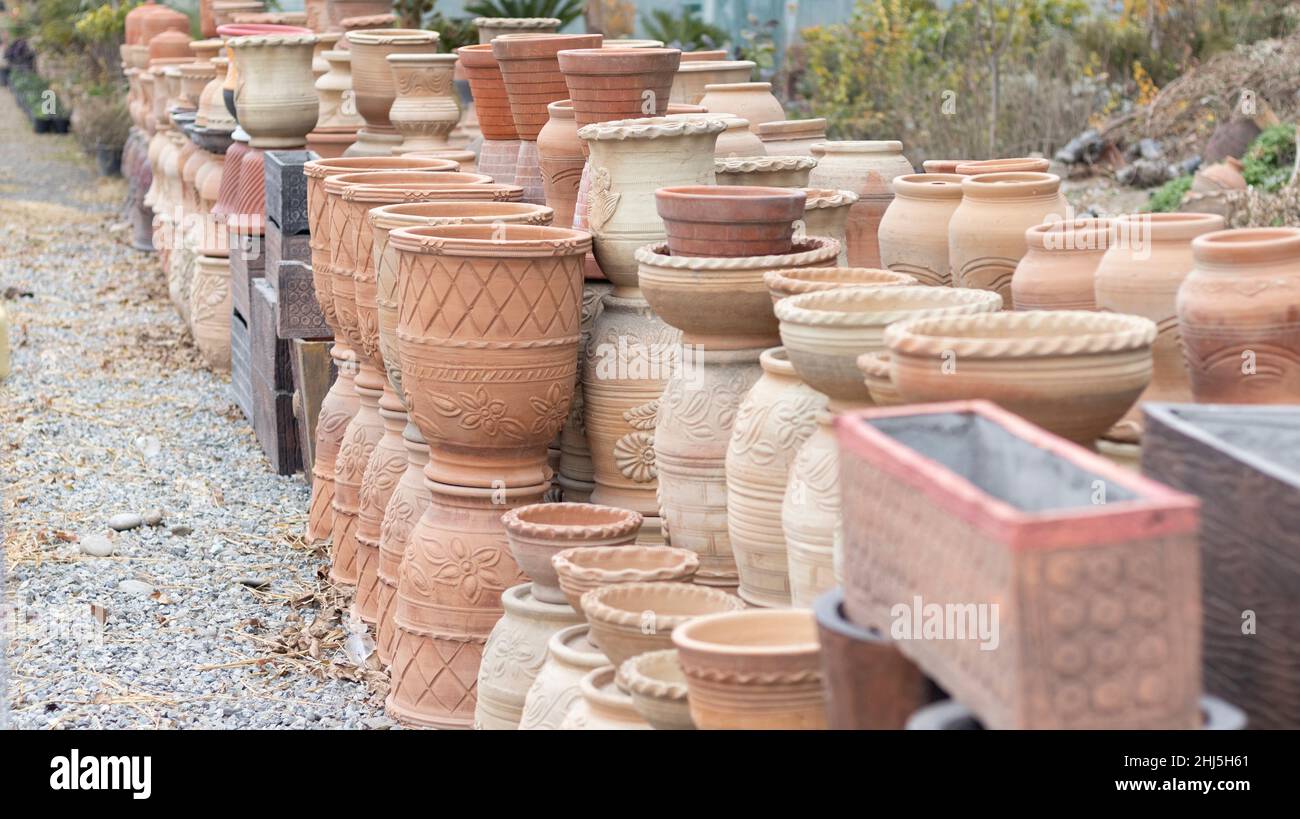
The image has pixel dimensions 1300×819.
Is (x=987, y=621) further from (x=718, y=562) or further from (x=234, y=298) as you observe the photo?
(x=234, y=298)

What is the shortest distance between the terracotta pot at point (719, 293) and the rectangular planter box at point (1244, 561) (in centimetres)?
114

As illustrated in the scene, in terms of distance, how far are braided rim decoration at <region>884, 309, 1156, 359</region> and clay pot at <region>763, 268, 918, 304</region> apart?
52 cm

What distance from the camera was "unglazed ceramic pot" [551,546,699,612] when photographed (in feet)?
9.79

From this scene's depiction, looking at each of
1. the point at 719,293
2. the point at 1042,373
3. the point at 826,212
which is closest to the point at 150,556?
the point at 826,212

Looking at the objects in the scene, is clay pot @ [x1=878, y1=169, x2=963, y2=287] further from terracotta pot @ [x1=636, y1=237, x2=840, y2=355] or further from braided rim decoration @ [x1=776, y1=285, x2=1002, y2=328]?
braided rim decoration @ [x1=776, y1=285, x2=1002, y2=328]

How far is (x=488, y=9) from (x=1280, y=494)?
10.6 meters

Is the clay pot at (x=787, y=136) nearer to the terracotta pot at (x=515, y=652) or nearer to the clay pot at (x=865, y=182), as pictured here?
the clay pot at (x=865, y=182)

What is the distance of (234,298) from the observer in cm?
760

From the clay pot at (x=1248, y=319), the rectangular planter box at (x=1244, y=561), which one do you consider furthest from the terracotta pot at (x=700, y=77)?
the rectangular planter box at (x=1244, y=561)

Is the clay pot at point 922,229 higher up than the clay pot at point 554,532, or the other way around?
the clay pot at point 922,229

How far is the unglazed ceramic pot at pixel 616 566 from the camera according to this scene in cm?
298

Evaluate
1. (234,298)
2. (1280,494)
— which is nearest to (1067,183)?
(234,298)

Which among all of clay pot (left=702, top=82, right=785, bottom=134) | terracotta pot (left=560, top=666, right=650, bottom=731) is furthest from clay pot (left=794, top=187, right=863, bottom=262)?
terracotta pot (left=560, top=666, right=650, bottom=731)

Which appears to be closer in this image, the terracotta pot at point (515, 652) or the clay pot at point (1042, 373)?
the clay pot at point (1042, 373)
